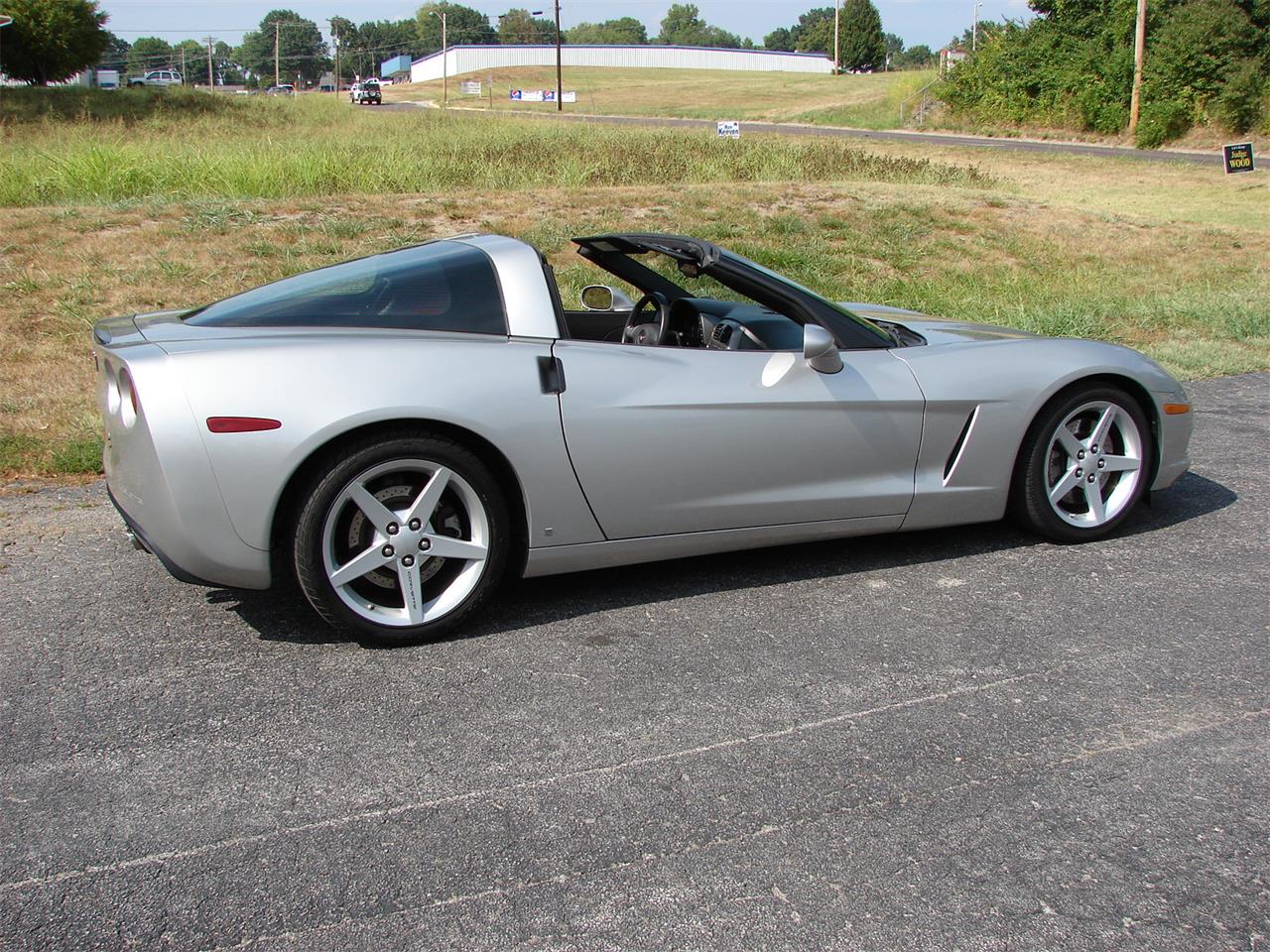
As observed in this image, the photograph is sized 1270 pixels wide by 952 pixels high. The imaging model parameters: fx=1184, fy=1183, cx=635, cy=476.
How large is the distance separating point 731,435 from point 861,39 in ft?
364

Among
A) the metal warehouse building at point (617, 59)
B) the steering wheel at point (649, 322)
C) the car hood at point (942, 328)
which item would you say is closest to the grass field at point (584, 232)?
the steering wheel at point (649, 322)

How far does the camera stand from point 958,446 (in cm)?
455

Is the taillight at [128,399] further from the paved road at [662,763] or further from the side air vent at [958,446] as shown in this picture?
the side air vent at [958,446]

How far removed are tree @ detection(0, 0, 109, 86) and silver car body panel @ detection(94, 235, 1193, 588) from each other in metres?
53.7

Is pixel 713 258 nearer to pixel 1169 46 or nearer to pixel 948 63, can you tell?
pixel 1169 46

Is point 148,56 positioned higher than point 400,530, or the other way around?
point 148,56

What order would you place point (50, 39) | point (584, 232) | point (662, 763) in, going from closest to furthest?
point (662, 763) < point (584, 232) < point (50, 39)

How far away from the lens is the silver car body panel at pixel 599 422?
3521 mm

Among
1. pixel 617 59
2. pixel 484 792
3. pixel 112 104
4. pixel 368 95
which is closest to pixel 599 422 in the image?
pixel 484 792

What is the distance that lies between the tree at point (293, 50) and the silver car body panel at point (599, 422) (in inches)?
6358

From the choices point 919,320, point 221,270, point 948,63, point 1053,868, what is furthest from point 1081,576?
point 948,63

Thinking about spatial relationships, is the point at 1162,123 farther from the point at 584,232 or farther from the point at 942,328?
the point at 942,328

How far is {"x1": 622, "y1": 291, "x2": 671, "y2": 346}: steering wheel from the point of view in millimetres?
4746

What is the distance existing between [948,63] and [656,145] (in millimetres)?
34598
